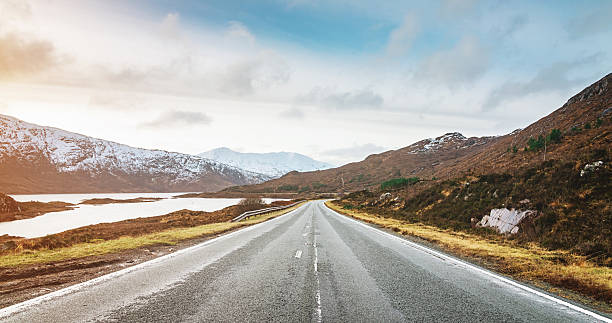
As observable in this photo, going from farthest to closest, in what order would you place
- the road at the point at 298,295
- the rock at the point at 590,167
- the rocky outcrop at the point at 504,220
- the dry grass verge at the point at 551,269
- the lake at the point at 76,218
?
the lake at the point at 76,218 < the rocky outcrop at the point at 504,220 < the rock at the point at 590,167 < the dry grass verge at the point at 551,269 < the road at the point at 298,295

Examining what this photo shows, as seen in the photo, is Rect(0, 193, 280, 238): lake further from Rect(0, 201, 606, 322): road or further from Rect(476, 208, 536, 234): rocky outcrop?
Rect(476, 208, 536, 234): rocky outcrop

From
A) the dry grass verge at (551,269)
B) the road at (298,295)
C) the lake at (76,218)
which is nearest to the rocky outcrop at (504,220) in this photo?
the dry grass verge at (551,269)

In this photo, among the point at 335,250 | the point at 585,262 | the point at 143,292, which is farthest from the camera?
the point at 335,250

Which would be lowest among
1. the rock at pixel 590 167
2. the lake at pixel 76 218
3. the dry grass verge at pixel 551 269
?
the lake at pixel 76 218

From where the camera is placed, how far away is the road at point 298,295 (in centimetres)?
506

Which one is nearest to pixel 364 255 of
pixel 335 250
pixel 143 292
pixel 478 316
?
pixel 335 250

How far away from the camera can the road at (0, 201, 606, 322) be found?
16.6ft

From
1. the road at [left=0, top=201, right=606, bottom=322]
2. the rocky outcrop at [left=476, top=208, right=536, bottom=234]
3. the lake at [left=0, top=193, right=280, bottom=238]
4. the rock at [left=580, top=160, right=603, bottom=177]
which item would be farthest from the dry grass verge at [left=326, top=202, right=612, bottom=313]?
the lake at [left=0, top=193, right=280, bottom=238]

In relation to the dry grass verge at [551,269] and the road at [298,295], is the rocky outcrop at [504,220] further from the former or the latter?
the road at [298,295]

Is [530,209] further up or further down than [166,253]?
further up

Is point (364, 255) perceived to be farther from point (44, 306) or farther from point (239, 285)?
point (44, 306)

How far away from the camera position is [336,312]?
17.1 feet

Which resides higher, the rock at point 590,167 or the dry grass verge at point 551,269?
the rock at point 590,167

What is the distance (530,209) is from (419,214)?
47.6 ft
